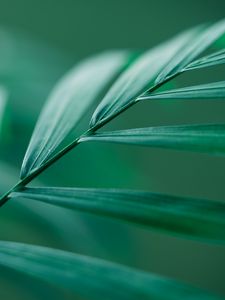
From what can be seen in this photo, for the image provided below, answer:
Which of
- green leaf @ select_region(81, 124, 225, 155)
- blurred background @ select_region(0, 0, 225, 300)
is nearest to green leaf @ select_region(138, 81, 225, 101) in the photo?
green leaf @ select_region(81, 124, 225, 155)

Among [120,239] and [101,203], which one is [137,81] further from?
[120,239]

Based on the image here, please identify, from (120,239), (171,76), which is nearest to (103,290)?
(171,76)

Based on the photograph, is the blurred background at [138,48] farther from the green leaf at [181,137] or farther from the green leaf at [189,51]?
the green leaf at [181,137]

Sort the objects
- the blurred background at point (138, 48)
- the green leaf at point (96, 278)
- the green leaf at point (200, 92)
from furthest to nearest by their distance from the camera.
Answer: the blurred background at point (138, 48), the green leaf at point (200, 92), the green leaf at point (96, 278)

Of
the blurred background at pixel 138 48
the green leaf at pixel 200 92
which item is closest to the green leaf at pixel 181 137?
the green leaf at pixel 200 92

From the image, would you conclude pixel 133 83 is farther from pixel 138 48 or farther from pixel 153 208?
pixel 138 48

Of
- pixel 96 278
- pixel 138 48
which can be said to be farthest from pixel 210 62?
pixel 138 48

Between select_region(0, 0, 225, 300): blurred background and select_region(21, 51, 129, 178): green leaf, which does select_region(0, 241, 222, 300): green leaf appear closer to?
select_region(21, 51, 129, 178): green leaf
